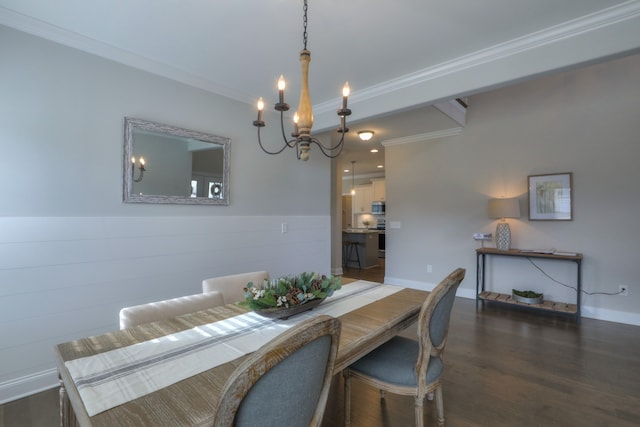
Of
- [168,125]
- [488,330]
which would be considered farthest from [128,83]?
[488,330]

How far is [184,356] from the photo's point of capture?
1.12 meters

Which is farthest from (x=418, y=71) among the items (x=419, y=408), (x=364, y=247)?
(x=364, y=247)

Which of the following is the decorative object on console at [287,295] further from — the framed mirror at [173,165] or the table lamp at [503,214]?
the table lamp at [503,214]

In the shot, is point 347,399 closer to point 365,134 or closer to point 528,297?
point 528,297

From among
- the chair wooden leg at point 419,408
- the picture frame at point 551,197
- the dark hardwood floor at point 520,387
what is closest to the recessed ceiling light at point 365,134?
the picture frame at point 551,197

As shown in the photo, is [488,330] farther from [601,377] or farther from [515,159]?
[515,159]

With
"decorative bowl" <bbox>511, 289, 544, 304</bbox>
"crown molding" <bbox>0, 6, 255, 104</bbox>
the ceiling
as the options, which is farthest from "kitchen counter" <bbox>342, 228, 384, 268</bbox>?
"crown molding" <bbox>0, 6, 255, 104</bbox>

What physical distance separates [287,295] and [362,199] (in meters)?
8.95

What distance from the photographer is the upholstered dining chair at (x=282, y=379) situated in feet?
2.31

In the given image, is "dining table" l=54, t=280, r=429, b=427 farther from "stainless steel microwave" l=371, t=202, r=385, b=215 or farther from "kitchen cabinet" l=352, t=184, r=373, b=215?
"kitchen cabinet" l=352, t=184, r=373, b=215

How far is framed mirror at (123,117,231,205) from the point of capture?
7.95 ft

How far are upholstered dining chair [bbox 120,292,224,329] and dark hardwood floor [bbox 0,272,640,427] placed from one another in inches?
37.8

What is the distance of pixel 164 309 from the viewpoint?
1.61m

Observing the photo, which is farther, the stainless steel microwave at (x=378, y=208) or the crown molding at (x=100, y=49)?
the stainless steel microwave at (x=378, y=208)
